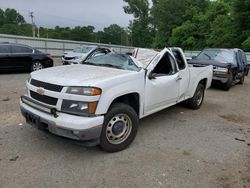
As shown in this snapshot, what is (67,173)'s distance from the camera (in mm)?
3168

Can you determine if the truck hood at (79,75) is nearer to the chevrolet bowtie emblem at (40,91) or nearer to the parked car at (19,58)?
the chevrolet bowtie emblem at (40,91)

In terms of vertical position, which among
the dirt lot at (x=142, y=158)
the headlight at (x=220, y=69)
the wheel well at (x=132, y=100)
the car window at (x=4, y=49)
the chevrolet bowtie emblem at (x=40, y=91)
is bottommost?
the dirt lot at (x=142, y=158)

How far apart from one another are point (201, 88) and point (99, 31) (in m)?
95.5

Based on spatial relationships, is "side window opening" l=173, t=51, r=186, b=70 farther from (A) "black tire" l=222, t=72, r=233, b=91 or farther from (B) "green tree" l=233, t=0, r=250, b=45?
(B) "green tree" l=233, t=0, r=250, b=45

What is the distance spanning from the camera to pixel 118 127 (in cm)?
381

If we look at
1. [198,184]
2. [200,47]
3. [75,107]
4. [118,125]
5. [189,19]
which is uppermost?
[189,19]

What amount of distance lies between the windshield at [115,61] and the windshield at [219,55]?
6773mm

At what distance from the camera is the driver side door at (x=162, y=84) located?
433cm

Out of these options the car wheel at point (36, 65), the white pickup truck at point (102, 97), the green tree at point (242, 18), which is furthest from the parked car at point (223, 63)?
the green tree at point (242, 18)

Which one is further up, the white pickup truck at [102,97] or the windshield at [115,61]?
the windshield at [115,61]

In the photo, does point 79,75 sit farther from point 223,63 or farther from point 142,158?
point 223,63

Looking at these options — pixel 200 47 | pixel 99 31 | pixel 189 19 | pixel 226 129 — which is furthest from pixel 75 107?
pixel 99 31

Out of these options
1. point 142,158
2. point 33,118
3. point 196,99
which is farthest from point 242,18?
point 33,118

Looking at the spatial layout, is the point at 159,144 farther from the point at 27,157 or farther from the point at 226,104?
the point at 226,104
